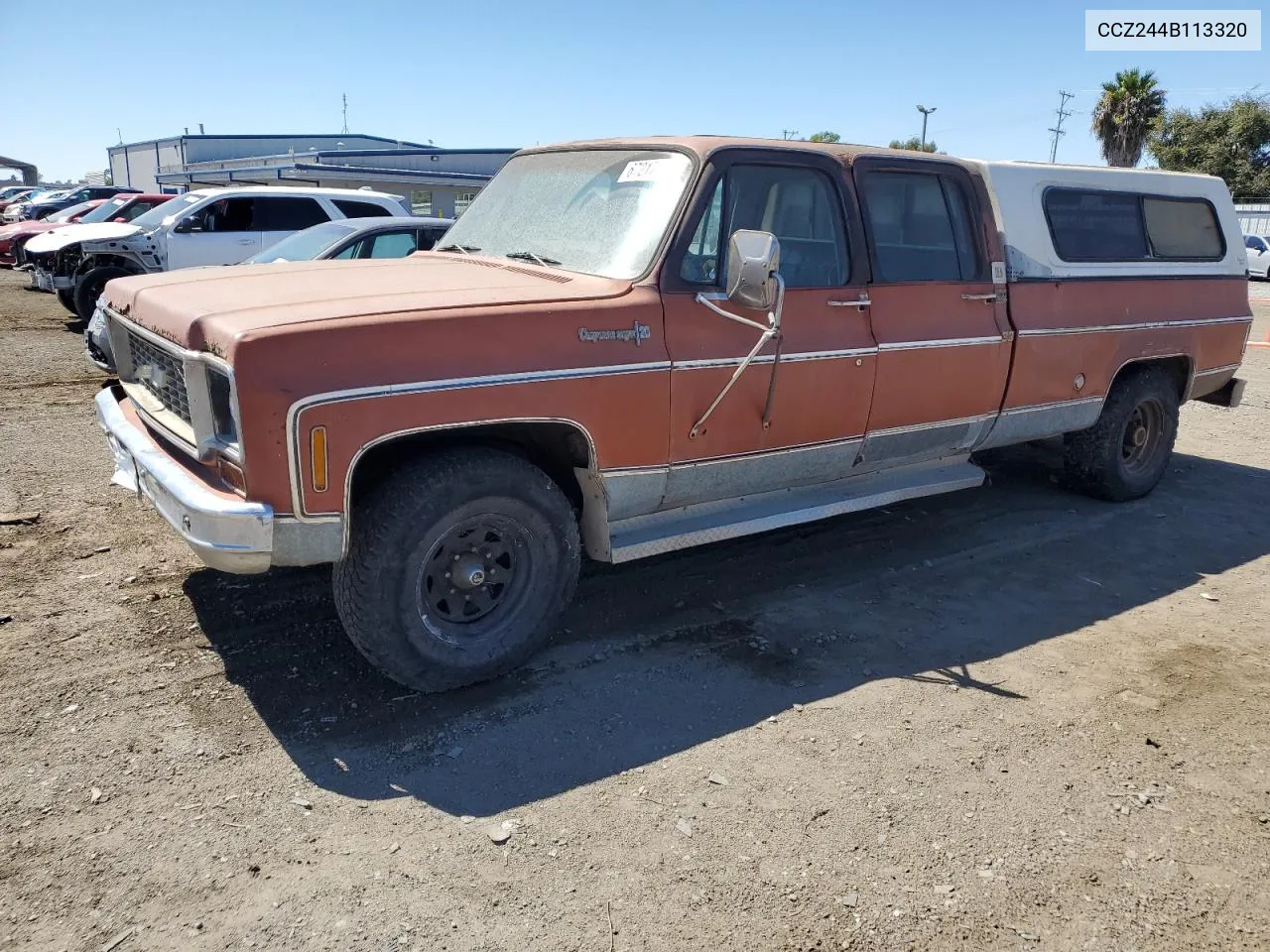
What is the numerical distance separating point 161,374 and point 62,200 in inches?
1105

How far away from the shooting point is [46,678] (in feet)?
12.4

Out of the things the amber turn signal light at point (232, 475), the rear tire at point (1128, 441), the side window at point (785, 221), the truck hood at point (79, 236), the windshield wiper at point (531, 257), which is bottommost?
the rear tire at point (1128, 441)

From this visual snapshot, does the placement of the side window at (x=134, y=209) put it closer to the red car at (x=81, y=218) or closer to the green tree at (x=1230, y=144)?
the red car at (x=81, y=218)

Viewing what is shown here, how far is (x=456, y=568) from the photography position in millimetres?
3740

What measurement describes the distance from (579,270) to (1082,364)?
11.2 feet

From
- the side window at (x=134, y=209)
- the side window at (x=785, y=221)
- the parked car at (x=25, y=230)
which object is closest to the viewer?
the side window at (x=785, y=221)

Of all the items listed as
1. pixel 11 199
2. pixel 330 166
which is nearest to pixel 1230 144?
pixel 330 166

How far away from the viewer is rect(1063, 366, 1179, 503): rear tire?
6352mm

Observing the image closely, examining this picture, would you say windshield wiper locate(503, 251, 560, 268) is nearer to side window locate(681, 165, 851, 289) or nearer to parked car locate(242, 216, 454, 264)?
side window locate(681, 165, 851, 289)

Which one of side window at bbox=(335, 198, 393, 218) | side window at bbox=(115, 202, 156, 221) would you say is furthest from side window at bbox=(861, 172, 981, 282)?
side window at bbox=(115, 202, 156, 221)

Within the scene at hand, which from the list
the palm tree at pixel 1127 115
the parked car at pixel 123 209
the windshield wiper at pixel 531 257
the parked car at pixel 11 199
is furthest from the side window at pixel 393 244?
the palm tree at pixel 1127 115

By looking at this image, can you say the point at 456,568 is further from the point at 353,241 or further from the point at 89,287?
the point at 89,287

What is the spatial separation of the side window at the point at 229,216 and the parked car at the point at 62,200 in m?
14.9

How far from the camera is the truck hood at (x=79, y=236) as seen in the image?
12258 mm
